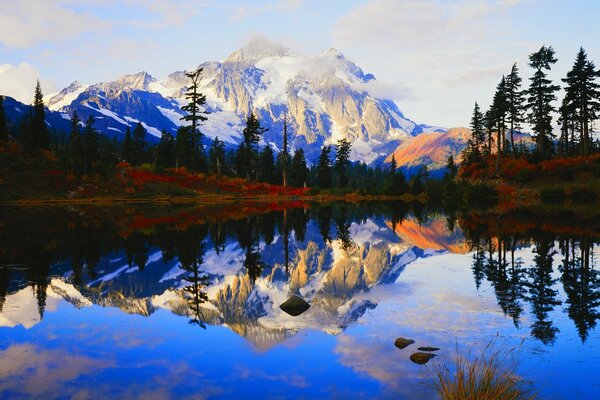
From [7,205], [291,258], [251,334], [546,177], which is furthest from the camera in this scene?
[546,177]

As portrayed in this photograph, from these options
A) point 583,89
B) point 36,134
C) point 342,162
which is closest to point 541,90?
point 583,89

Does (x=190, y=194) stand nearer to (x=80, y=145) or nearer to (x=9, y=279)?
(x=80, y=145)

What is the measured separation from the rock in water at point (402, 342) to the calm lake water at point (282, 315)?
17cm

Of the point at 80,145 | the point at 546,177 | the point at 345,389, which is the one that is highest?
the point at 80,145

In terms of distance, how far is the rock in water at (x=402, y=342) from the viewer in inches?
421

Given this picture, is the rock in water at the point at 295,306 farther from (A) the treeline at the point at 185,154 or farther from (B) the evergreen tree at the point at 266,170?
(B) the evergreen tree at the point at 266,170

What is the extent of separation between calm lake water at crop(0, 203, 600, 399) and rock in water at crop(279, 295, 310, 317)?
376 millimetres

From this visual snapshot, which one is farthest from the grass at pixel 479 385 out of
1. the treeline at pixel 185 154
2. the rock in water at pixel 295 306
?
the treeline at pixel 185 154

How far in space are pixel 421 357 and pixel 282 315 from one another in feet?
15.4

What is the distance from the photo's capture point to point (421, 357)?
9.78 meters

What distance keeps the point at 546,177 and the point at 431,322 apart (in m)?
65.9

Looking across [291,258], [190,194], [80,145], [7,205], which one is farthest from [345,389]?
[80,145]

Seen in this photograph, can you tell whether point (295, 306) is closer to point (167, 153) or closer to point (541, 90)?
point (541, 90)

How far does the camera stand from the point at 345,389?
8.59 metres
